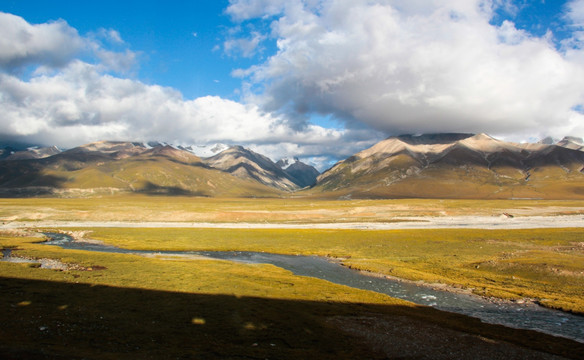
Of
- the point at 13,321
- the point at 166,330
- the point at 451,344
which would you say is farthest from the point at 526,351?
the point at 13,321

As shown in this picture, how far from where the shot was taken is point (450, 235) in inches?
3275

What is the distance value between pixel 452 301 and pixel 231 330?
76.3 ft

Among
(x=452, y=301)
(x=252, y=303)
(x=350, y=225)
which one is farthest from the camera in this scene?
(x=350, y=225)

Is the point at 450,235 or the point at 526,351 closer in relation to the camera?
the point at 526,351

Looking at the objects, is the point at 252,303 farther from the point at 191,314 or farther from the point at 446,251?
the point at 446,251

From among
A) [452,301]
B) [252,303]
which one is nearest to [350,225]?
[452,301]

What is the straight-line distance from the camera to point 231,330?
24109 millimetres

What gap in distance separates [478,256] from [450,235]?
2656 cm

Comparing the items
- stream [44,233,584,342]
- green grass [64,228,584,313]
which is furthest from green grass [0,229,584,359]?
green grass [64,228,584,313]

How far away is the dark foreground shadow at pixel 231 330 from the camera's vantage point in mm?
19969

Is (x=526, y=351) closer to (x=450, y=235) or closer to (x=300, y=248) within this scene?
(x=300, y=248)

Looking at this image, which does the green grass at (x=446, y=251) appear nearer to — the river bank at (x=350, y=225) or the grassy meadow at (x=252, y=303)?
the grassy meadow at (x=252, y=303)

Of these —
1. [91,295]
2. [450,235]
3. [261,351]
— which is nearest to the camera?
[261,351]

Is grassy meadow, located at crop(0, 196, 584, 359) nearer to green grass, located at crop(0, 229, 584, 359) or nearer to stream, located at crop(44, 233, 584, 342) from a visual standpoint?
green grass, located at crop(0, 229, 584, 359)
